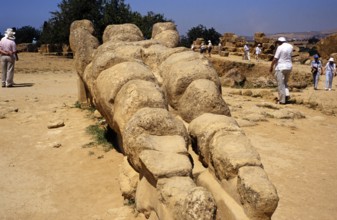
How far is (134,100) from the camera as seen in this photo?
179 inches

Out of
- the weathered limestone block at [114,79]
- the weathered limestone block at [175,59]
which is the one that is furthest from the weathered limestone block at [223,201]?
the weathered limestone block at [175,59]

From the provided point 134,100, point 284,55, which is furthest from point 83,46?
point 284,55

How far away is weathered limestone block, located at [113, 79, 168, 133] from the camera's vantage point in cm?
455

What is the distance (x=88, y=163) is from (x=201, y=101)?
2.12m

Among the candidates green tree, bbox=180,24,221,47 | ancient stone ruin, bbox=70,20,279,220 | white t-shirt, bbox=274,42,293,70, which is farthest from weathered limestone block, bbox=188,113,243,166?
green tree, bbox=180,24,221,47

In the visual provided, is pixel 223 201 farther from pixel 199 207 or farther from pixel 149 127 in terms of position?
pixel 149 127

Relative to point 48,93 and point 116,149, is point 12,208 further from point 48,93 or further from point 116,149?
point 48,93

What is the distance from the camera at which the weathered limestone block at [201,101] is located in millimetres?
4688

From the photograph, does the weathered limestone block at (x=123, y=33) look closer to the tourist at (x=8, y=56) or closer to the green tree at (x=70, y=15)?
the tourist at (x=8, y=56)

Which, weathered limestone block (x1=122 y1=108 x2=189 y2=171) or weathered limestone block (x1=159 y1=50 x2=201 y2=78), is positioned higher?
weathered limestone block (x1=159 y1=50 x2=201 y2=78)

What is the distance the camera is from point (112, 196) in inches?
186

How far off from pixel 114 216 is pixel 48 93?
7.58m

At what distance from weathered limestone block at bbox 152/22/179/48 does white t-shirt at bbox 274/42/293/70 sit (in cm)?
308

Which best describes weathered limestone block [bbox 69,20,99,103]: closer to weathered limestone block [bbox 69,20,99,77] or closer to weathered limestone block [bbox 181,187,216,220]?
weathered limestone block [bbox 69,20,99,77]
